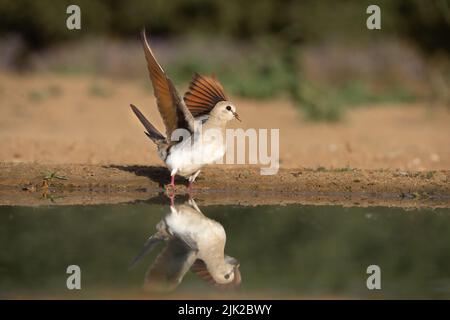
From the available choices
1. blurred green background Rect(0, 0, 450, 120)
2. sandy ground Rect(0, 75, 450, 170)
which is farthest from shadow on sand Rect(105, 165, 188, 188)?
blurred green background Rect(0, 0, 450, 120)

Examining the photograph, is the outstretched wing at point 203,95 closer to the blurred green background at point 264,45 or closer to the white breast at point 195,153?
the white breast at point 195,153

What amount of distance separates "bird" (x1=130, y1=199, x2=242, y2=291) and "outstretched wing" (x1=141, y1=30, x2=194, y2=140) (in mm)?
704

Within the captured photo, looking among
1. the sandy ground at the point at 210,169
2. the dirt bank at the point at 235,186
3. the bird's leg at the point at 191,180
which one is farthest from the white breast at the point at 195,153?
the sandy ground at the point at 210,169

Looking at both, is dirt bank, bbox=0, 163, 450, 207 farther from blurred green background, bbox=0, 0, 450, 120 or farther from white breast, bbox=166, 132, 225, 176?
blurred green background, bbox=0, 0, 450, 120

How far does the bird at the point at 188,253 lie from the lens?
607 centimetres

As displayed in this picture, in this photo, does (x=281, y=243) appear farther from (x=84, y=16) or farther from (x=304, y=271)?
(x=84, y=16)

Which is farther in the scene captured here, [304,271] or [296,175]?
[296,175]

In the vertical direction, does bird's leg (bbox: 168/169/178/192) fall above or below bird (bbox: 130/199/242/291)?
above

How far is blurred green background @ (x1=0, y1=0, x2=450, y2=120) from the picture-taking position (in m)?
17.4

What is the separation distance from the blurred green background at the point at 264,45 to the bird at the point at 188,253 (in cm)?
797

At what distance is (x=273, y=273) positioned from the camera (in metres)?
6.22
